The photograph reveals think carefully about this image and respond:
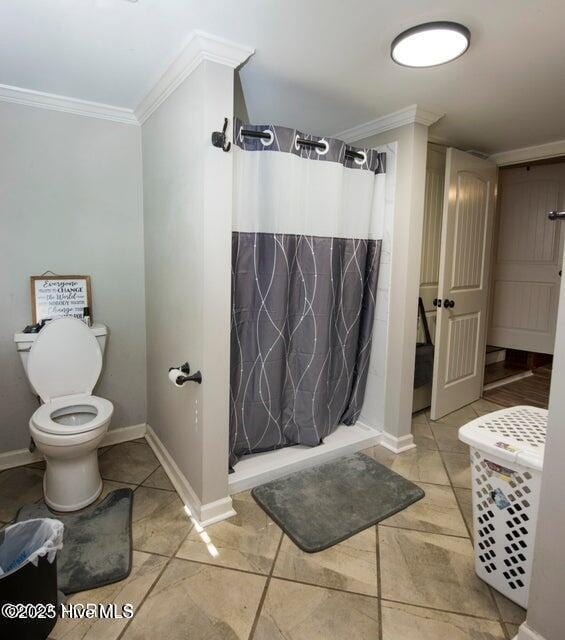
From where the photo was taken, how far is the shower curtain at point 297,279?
204cm

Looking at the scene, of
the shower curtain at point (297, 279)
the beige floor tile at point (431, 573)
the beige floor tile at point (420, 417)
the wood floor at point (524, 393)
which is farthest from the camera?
the wood floor at point (524, 393)

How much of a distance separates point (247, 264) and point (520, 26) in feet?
4.80

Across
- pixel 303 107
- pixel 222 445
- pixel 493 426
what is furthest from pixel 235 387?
pixel 303 107

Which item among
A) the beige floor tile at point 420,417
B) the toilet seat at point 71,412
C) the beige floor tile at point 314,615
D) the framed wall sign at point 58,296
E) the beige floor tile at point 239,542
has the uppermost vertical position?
the framed wall sign at point 58,296

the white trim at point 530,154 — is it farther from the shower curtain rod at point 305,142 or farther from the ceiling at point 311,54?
the shower curtain rod at point 305,142

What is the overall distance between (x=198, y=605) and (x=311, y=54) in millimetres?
2219

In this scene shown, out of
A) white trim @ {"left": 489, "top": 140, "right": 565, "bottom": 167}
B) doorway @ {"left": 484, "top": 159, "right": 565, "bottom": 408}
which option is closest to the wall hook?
white trim @ {"left": 489, "top": 140, "right": 565, "bottom": 167}

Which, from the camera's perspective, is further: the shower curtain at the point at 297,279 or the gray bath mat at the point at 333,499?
the shower curtain at the point at 297,279

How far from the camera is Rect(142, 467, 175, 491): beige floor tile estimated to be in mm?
2113

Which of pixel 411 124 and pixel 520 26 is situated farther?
pixel 411 124

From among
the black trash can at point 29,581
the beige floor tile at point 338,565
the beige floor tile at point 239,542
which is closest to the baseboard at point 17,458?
the black trash can at point 29,581

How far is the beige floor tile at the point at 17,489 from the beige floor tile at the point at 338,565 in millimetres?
1317

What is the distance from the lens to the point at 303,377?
2.35m

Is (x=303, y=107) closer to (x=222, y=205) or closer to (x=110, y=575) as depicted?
(x=222, y=205)
